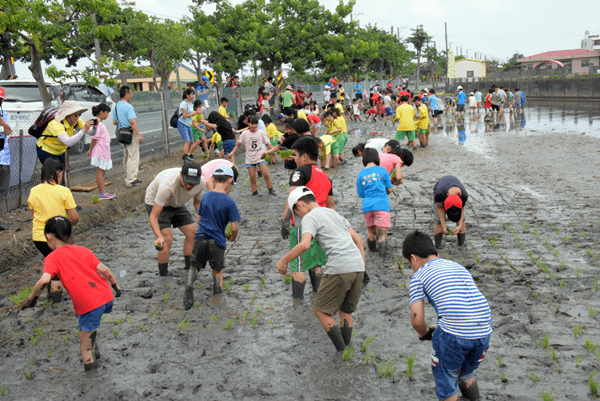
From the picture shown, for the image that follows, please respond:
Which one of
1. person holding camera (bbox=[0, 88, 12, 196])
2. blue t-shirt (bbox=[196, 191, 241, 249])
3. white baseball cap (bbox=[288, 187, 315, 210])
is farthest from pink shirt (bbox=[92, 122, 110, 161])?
white baseball cap (bbox=[288, 187, 315, 210])

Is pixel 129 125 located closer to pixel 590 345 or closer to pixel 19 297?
pixel 19 297

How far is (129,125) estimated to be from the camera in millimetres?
10891

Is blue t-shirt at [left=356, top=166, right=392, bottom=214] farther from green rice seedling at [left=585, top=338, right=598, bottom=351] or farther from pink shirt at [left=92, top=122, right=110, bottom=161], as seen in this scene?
pink shirt at [left=92, top=122, right=110, bottom=161]

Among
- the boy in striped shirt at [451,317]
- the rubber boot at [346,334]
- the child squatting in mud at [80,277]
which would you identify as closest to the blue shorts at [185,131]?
the child squatting in mud at [80,277]

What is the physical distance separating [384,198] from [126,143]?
6.04m

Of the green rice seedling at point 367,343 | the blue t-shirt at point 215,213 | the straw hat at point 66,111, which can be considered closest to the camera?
the green rice seedling at point 367,343

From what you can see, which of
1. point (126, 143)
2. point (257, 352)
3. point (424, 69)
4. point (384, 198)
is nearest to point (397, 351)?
point (257, 352)

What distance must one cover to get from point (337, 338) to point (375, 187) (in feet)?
9.48

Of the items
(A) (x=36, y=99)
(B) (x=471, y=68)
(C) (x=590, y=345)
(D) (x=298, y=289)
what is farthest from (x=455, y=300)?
(B) (x=471, y=68)

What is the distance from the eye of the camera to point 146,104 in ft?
49.3

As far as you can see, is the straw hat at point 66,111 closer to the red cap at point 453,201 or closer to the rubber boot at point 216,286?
the rubber boot at point 216,286

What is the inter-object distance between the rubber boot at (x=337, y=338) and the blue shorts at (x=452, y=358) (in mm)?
1061

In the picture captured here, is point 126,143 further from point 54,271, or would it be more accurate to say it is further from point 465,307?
point 465,307

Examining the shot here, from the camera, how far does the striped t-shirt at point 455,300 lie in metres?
3.40
